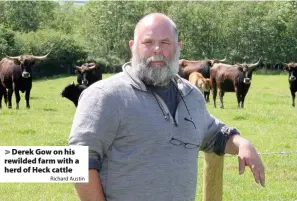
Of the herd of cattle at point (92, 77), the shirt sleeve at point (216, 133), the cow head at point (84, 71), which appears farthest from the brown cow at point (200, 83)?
the shirt sleeve at point (216, 133)

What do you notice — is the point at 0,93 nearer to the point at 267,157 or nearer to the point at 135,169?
the point at 267,157

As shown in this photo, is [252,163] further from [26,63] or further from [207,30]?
[207,30]

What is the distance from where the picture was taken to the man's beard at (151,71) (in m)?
3.52

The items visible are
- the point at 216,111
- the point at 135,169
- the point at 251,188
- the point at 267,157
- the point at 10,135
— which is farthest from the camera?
the point at 216,111

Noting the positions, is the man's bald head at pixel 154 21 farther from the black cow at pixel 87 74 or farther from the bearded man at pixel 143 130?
the black cow at pixel 87 74

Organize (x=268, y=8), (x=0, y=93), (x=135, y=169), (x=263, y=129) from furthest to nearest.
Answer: (x=268, y=8), (x=0, y=93), (x=263, y=129), (x=135, y=169)

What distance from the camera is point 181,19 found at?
2803 inches

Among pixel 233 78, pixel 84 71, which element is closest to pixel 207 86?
pixel 233 78

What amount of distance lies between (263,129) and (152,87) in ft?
38.3

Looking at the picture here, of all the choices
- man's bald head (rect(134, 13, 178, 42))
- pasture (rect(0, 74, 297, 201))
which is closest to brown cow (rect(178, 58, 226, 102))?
pasture (rect(0, 74, 297, 201))

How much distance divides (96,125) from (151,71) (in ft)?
1.59

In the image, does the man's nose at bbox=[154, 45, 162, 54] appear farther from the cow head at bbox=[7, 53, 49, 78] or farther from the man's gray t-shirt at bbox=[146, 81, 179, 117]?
the cow head at bbox=[7, 53, 49, 78]

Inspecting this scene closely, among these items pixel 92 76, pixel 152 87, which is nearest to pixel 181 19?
pixel 92 76

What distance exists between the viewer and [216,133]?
3.97 meters
